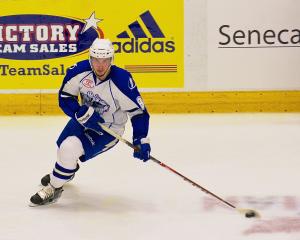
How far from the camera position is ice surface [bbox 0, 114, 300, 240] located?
3.02 m

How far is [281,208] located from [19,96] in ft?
15.1

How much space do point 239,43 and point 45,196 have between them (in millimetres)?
4333

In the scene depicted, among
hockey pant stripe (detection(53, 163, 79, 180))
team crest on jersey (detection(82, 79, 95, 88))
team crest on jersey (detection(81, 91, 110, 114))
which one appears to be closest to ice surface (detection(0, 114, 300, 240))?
hockey pant stripe (detection(53, 163, 79, 180))

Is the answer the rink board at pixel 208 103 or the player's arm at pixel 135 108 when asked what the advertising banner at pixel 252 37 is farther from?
the player's arm at pixel 135 108

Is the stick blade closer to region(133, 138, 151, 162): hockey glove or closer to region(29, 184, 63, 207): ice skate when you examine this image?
region(133, 138, 151, 162): hockey glove

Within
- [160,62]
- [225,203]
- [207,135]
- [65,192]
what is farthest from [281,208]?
[160,62]

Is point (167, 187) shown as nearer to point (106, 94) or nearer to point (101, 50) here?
point (106, 94)

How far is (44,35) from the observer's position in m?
7.38

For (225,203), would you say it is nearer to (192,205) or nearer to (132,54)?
Answer: (192,205)

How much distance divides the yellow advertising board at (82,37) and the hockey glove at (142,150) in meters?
3.95

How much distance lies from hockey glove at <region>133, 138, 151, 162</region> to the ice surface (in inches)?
11.0

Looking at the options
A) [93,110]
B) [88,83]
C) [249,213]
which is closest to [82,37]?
[88,83]

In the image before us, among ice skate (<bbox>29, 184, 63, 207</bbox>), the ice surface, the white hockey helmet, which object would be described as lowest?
the ice surface

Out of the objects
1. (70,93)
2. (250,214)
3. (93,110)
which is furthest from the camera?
(70,93)
